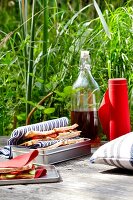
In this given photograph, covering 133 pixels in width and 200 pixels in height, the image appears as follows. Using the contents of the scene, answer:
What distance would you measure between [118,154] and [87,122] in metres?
0.40

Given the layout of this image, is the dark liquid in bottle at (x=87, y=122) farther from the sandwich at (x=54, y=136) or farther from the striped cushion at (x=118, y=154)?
the striped cushion at (x=118, y=154)

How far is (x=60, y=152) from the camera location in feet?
5.59

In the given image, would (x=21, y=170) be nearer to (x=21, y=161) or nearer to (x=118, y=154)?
(x=21, y=161)

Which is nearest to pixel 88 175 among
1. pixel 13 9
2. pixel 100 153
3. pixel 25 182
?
pixel 100 153

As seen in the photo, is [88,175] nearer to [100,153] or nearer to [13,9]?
[100,153]

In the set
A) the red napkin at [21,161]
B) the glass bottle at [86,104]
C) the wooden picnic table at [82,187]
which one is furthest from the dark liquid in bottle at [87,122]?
the red napkin at [21,161]

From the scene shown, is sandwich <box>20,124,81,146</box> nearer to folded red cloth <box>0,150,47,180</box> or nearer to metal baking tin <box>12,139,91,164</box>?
metal baking tin <box>12,139,91,164</box>

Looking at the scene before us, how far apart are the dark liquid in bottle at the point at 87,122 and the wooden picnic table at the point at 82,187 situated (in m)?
0.30

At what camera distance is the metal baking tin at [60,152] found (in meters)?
1.66

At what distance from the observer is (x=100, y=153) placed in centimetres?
158

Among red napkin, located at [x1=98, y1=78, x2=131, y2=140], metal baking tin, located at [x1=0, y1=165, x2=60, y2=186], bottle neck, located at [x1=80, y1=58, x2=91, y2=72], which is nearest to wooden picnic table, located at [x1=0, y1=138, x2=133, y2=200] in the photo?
metal baking tin, located at [x1=0, y1=165, x2=60, y2=186]

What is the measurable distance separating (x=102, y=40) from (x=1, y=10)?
1625mm

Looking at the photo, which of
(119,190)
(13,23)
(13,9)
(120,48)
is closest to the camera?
(119,190)

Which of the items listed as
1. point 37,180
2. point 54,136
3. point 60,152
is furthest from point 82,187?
point 54,136
